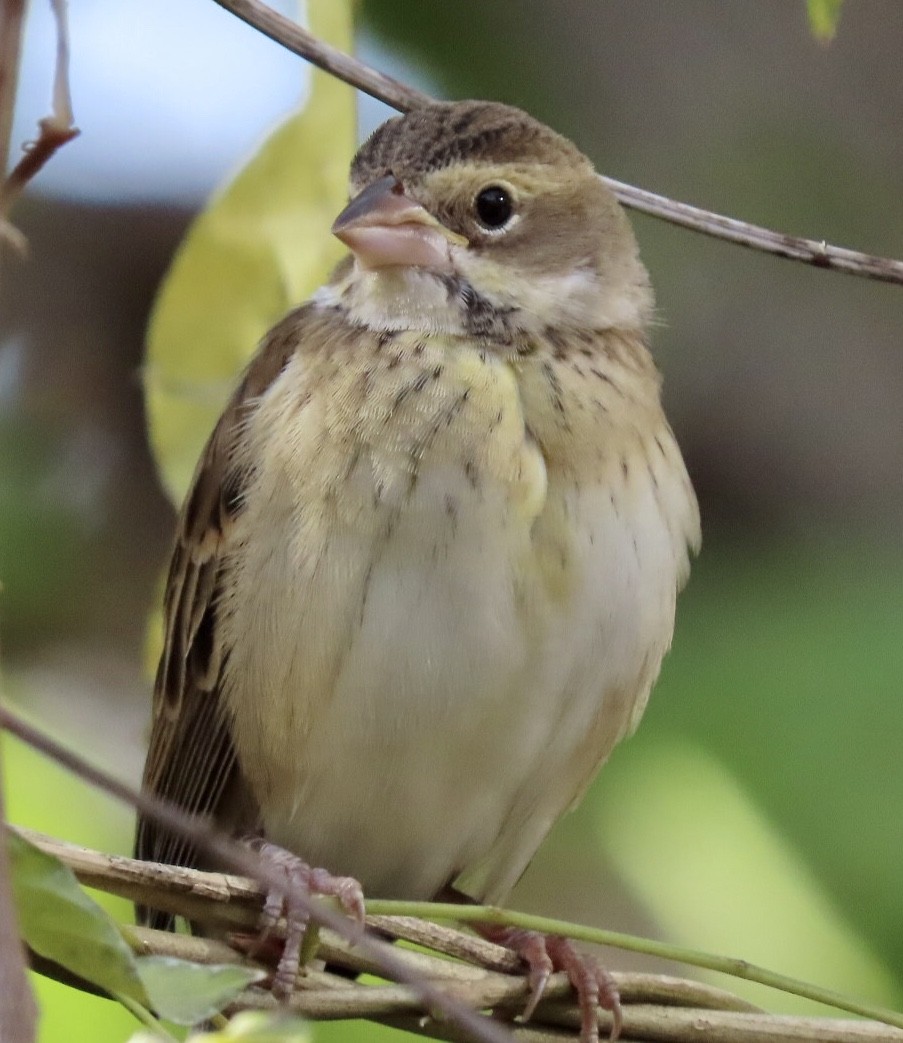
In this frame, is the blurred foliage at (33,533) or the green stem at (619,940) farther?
the blurred foliage at (33,533)

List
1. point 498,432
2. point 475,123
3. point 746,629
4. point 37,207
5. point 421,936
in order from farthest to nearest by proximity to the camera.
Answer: point 37,207 < point 746,629 < point 475,123 < point 498,432 < point 421,936

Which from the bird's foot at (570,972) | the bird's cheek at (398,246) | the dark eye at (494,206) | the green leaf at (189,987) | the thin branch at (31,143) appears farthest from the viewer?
the dark eye at (494,206)

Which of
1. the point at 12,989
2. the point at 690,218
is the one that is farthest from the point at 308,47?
the point at 12,989

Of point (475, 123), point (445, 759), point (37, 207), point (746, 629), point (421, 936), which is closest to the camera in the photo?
point (421, 936)

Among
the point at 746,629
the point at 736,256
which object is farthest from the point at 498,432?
the point at 736,256

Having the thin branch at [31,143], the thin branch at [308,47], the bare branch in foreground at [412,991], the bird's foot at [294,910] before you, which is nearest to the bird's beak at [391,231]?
the thin branch at [308,47]

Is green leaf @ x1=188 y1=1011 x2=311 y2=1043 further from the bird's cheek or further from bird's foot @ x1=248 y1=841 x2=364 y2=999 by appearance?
the bird's cheek

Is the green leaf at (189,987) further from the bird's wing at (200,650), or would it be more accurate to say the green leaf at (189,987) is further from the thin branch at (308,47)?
the bird's wing at (200,650)

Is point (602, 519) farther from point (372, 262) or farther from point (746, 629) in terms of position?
point (746, 629)
